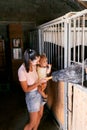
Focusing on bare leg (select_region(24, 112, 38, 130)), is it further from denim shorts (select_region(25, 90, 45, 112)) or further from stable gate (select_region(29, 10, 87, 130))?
stable gate (select_region(29, 10, 87, 130))

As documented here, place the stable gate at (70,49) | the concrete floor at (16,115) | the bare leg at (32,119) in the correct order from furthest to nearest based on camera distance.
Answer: the concrete floor at (16,115) → the bare leg at (32,119) → the stable gate at (70,49)

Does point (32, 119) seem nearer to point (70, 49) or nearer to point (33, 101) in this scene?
point (33, 101)

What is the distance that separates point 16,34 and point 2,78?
4.24ft

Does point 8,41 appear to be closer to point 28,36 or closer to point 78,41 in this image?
point 28,36

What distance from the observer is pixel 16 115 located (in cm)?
344

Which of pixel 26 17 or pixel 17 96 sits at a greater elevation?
pixel 26 17

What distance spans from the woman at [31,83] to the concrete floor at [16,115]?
675 mm

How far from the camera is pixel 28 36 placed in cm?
595

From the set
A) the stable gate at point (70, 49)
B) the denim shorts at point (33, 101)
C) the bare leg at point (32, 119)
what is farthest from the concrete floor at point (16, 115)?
the denim shorts at point (33, 101)

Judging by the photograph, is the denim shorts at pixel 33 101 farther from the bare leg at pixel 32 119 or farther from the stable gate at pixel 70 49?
the stable gate at pixel 70 49

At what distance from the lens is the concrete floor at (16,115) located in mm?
3010

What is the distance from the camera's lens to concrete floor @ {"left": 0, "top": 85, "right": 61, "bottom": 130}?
3.01 meters

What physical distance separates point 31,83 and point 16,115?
138cm

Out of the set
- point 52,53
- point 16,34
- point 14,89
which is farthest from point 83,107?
point 16,34
